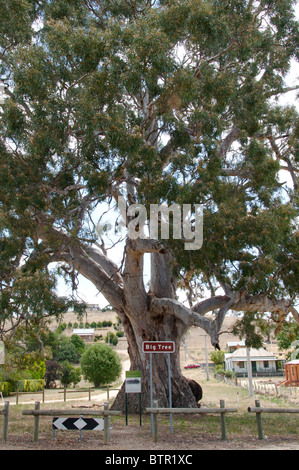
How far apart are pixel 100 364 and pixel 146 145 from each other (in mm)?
26881

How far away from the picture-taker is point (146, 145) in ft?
37.1

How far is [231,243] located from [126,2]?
931 cm

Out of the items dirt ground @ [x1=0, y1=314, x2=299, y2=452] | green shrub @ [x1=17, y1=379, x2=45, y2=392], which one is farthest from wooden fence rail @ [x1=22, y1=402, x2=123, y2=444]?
green shrub @ [x1=17, y1=379, x2=45, y2=392]

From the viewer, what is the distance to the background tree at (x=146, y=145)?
35.5ft

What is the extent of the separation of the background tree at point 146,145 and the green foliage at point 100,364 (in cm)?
2116

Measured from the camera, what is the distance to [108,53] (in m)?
11.1

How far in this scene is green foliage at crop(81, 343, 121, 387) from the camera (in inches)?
1372

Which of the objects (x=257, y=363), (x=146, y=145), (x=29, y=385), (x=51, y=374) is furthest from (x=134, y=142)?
(x=257, y=363)

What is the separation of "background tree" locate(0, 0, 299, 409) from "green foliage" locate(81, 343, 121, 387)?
833 inches

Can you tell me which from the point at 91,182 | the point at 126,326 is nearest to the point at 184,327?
the point at 126,326

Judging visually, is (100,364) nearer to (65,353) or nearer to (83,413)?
(65,353)

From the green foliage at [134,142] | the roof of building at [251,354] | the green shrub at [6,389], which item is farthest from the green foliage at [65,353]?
the green foliage at [134,142]

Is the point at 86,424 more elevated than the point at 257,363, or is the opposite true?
the point at 257,363

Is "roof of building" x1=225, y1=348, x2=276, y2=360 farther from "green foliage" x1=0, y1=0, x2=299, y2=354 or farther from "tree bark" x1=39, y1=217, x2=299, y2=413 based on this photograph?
"green foliage" x1=0, y1=0, x2=299, y2=354
